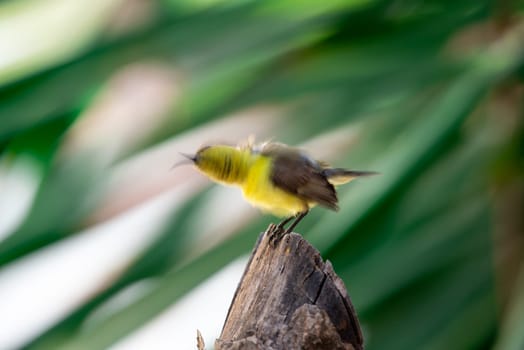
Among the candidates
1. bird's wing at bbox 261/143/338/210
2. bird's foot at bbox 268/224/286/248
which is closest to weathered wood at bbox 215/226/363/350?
bird's foot at bbox 268/224/286/248

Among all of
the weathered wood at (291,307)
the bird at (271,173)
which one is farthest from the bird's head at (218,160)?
the weathered wood at (291,307)

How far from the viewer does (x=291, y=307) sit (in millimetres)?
659

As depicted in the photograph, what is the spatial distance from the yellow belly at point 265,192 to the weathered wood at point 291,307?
6.8 inches

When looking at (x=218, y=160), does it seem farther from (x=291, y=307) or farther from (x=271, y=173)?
(x=291, y=307)

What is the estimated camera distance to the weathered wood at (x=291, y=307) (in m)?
0.64

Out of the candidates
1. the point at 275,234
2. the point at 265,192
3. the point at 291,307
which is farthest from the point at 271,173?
the point at 291,307

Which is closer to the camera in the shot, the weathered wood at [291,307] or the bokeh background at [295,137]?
the weathered wood at [291,307]

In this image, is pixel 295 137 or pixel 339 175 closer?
pixel 339 175

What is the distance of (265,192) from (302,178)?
4cm

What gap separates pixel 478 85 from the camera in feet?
4.82

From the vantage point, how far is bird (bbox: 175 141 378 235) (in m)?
0.88

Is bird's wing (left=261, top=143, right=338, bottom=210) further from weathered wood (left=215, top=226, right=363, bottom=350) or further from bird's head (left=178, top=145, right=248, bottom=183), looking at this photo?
weathered wood (left=215, top=226, right=363, bottom=350)

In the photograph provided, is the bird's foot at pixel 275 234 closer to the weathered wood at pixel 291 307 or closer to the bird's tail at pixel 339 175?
the weathered wood at pixel 291 307

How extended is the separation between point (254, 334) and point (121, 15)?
86 cm
